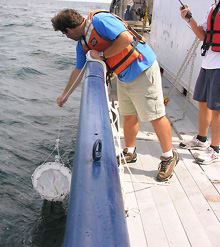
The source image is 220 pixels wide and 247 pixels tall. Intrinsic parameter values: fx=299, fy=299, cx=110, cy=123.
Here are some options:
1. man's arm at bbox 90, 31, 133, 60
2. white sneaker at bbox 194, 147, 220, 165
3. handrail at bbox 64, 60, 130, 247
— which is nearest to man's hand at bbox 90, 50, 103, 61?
man's arm at bbox 90, 31, 133, 60

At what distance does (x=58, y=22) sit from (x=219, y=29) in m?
1.56

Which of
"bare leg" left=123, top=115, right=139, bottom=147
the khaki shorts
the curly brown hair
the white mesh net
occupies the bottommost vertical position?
the white mesh net

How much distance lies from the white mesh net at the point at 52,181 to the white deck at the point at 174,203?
64 centimetres

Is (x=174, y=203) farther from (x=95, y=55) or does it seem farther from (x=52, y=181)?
(x=95, y=55)

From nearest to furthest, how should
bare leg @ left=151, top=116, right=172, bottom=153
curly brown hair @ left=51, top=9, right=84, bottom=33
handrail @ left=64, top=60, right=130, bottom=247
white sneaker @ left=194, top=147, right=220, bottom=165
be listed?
handrail @ left=64, top=60, right=130, bottom=247
curly brown hair @ left=51, top=9, right=84, bottom=33
bare leg @ left=151, top=116, right=172, bottom=153
white sneaker @ left=194, top=147, right=220, bottom=165

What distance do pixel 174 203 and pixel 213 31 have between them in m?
1.69

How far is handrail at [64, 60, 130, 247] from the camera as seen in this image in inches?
32.4

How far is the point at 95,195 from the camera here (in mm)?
947

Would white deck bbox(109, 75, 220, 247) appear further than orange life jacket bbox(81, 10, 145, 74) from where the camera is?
No

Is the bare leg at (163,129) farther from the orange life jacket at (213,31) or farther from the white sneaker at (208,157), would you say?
the orange life jacket at (213,31)

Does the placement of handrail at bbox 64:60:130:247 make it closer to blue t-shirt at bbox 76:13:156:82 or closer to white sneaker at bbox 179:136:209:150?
blue t-shirt at bbox 76:13:156:82

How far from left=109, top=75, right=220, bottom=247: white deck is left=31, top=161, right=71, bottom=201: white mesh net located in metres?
0.64

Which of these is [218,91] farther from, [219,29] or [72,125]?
[72,125]

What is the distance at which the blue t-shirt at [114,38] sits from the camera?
2.23 m
